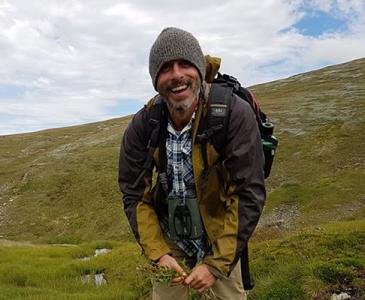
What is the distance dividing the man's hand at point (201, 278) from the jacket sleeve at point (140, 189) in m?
0.54

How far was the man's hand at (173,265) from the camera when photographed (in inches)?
190

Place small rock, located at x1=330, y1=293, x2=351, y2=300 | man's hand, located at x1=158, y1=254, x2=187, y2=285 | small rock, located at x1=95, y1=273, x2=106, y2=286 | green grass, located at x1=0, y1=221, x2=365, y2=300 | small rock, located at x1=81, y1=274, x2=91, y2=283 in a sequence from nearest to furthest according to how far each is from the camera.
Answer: man's hand, located at x1=158, y1=254, x2=187, y2=285 < small rock, located at x1=330, y1=293, x2=351, y2=300 < green grass, located at x1=0, y1=221, x2=365, y2=300 < small rock, located at x1=95, y1=273, x2=106, y2=286 < small rock, located at x1=81, y1=274, x2=91, y2=283

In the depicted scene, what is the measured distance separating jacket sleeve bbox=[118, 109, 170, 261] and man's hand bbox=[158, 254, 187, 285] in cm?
7

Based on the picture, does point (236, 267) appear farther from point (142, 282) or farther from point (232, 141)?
point (142, 282)

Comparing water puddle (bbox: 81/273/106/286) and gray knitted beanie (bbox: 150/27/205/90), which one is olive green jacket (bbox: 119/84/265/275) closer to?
gray knitted beanie (bbox: 150/27/205/90)

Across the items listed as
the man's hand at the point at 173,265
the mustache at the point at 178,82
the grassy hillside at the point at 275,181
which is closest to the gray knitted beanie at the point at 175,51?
the mustache at the point at 178,82

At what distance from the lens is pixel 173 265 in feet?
16.4

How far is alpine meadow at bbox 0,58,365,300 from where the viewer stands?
386 inches

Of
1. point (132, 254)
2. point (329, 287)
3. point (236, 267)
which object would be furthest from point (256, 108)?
point (132, 254)

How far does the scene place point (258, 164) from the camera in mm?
4809

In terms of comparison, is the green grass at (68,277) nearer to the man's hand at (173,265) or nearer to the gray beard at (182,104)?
the man's hand at (173,265)

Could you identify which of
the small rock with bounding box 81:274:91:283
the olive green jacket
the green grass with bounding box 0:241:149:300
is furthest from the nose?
the small rock with bounding box 81:274:91:283

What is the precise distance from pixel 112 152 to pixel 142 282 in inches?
1889

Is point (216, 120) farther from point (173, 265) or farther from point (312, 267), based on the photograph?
point (312, 267)
